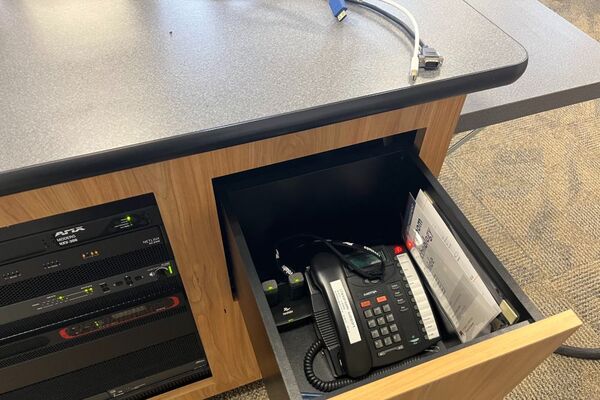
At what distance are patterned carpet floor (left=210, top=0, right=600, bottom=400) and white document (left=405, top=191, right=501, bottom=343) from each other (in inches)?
25.3

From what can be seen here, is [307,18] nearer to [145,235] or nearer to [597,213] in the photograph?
[145,235]

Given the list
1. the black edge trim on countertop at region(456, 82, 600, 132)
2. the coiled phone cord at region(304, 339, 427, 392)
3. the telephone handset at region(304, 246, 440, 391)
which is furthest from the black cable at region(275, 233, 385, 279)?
the black edge trim on countertop at region(456, 82, 600, 132)

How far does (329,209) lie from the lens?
0.85 meters

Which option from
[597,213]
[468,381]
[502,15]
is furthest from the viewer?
[597,213]

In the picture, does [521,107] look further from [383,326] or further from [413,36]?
[383,326]

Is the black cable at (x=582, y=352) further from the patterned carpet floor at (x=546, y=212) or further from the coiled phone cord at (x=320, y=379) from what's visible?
the coiled phone cord at (x=320, y=379)

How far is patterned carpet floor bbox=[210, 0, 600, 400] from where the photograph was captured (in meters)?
1.25

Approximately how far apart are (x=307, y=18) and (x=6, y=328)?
67 cm

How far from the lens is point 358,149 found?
780 mm

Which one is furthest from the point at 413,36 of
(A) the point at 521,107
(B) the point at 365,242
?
(B) the point at 365,242

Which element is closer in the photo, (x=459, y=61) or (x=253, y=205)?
(x=459, y=61)

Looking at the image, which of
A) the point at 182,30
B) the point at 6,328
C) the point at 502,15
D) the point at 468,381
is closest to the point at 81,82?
the point at 182,30

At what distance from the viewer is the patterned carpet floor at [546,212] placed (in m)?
1.25

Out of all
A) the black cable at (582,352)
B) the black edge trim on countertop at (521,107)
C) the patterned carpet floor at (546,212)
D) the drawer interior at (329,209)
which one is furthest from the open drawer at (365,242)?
the black cable at (582,352)
